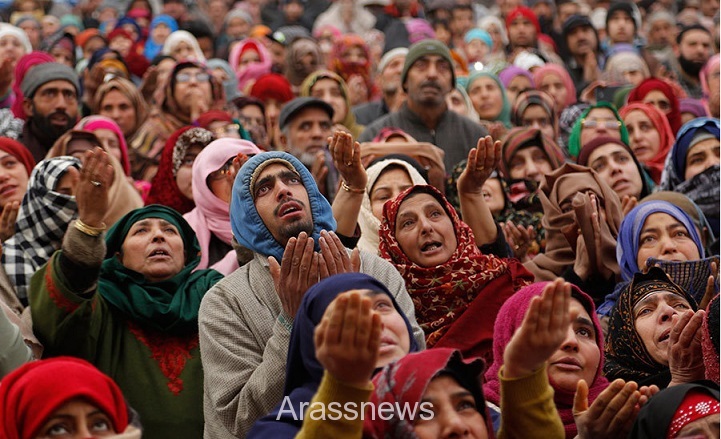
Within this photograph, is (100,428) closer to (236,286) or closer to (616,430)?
(236,286)

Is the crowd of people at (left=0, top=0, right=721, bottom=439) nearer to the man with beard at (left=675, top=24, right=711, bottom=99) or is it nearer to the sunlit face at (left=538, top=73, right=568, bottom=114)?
the sunlit face at (left=538, top=73, right=568, bottom=114)

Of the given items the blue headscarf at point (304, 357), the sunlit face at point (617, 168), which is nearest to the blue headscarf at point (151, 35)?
the sunlit face at point (617, 168)

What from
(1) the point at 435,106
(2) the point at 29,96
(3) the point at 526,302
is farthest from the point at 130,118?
(3) the point at 526,302

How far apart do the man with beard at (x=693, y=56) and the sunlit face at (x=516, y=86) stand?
1884mm

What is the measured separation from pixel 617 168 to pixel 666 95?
7.87 ft

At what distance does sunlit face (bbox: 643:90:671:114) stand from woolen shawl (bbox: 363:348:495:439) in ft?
19.8

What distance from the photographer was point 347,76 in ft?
37.4

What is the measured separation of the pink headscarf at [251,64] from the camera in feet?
37.8

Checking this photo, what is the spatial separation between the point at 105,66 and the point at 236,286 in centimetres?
568

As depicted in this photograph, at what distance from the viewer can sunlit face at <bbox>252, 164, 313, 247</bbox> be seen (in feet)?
16.7

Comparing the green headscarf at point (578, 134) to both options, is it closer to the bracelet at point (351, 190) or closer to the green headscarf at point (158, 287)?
the bracelet at point (351, 190)

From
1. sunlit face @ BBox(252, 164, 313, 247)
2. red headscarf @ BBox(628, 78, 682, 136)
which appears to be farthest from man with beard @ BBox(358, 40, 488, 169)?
sunlit face @ BBox(252, 164, 313, 247)

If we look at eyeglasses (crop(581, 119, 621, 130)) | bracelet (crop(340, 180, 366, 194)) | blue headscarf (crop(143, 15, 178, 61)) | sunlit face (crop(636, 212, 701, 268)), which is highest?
bracelet (crop(340, 180, 366, 194))

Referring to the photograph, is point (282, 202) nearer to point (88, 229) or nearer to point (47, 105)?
point (88, 229)
